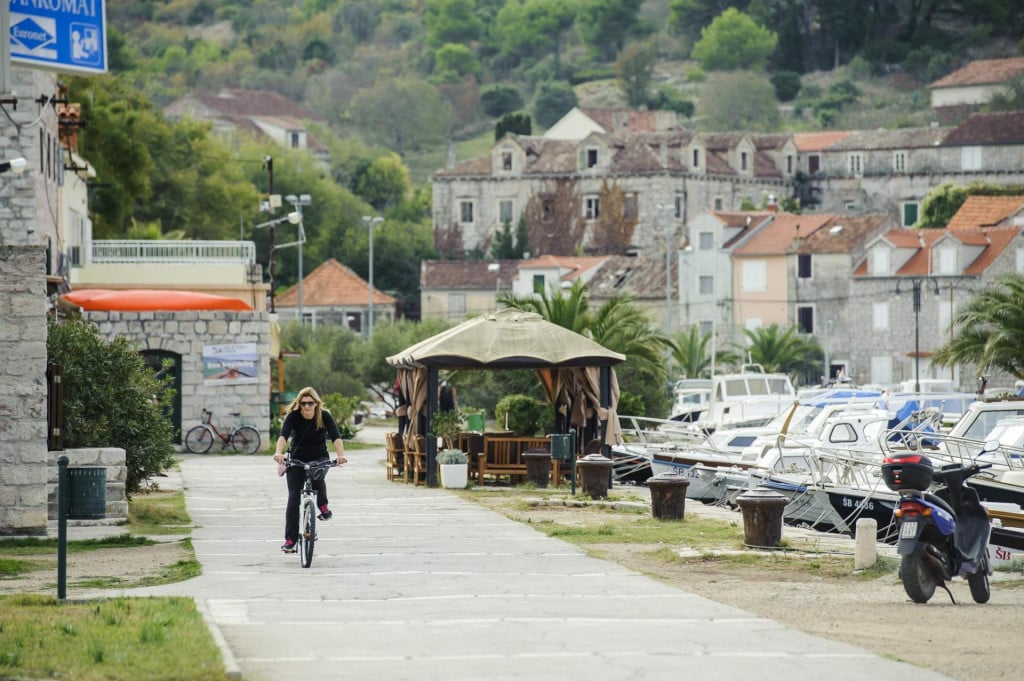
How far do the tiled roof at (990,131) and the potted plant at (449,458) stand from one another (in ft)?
322

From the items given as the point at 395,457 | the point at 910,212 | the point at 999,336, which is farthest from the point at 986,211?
the point at 395,457

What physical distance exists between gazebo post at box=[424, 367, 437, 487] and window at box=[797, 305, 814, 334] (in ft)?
206

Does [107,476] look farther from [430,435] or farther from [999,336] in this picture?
[999,336]

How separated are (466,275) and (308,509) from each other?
94.3 meters

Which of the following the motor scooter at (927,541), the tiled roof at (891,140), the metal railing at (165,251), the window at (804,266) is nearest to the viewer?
the motor scooter at (927,541)

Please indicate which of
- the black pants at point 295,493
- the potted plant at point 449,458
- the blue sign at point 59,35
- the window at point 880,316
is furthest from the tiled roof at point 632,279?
the blue sign at point 59,35

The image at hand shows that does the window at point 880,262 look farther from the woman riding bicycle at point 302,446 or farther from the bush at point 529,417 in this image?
the woman riding bicycle at point 302,446

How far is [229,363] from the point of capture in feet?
146

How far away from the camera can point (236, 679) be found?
12.2 meters

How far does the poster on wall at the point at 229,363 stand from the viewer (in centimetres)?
4428

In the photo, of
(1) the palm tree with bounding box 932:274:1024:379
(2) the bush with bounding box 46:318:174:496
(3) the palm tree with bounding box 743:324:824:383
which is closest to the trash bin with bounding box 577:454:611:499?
(2) the bush with bounding box 46:318:174:496

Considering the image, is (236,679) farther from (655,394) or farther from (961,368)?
(961,368)

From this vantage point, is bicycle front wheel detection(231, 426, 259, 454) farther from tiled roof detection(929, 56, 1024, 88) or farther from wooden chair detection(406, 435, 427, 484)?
tiled roof detection(929, 56, 1024, 88)

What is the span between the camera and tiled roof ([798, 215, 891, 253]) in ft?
300
